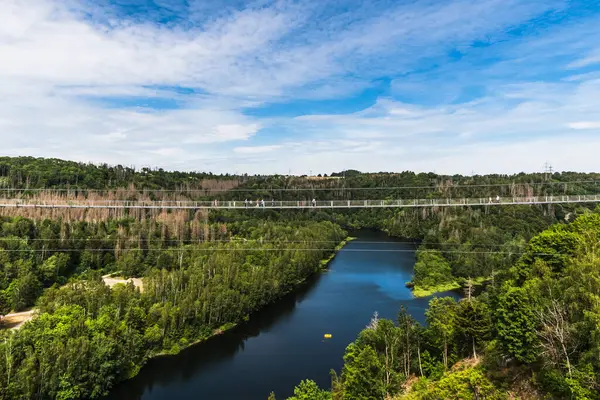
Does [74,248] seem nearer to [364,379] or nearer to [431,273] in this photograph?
[431,273]

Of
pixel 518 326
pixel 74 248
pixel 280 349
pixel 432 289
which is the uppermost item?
pixel 518 326

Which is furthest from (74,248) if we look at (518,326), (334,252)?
(518,326)

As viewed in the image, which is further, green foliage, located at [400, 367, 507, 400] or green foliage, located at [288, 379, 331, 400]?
green foliage, located at [288, 379, 331, 400]

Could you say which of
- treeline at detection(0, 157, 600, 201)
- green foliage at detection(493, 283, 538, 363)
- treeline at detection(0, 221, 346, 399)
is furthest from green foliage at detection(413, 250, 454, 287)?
green foliage at detection(493, 283, 538, 363)

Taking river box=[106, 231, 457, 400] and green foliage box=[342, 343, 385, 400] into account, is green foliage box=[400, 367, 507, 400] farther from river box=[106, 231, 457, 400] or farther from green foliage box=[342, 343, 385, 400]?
river box=[106, 231, 457, 400]

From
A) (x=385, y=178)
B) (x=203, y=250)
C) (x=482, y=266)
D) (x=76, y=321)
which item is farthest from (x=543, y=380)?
(x=385, y=178)

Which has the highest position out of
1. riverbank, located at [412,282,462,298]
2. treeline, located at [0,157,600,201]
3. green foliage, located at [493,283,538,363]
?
treeline, located at [0,157,600,201]

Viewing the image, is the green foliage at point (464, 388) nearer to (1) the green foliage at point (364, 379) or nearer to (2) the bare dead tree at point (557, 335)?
(2) the bare dead tree at point (557, 335)
